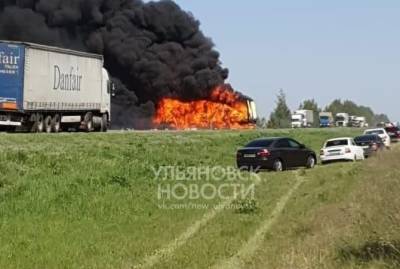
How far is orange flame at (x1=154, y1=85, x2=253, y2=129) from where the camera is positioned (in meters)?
68.5

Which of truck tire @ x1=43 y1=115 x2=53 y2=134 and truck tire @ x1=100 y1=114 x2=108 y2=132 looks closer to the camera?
truck tire @ x1=43 y1=115 x2=53 y2=134

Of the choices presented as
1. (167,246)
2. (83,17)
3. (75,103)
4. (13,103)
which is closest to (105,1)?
(83,17)

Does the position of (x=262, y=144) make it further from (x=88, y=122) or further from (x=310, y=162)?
(x=88, y=122)

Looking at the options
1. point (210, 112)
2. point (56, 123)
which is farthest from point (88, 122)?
point (210, 112)

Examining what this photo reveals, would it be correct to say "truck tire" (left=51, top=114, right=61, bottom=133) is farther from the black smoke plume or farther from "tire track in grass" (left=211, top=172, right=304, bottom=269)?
the black smoke plume

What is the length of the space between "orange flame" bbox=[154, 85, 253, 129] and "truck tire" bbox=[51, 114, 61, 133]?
28.1m

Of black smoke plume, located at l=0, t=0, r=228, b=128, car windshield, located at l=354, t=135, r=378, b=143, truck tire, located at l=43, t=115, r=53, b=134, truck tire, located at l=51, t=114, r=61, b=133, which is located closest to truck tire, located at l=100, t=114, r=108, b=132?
truck tire, located at l=51, t=114, r=61, b=133

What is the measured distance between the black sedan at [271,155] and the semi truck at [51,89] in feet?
41.5

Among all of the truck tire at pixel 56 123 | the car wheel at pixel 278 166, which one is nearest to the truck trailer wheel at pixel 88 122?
the truck tire at pixel 56 123

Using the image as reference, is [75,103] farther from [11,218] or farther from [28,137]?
[11,218]

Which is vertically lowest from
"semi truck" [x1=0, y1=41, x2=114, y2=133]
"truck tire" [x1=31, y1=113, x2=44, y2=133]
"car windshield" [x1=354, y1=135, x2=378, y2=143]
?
"car windshield" [x1=354, y1=135, x2=378, y2=143]

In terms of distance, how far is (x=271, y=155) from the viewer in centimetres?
2872

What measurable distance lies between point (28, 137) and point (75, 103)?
45.1 ft

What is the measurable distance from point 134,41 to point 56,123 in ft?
107
